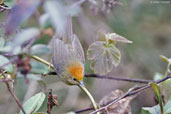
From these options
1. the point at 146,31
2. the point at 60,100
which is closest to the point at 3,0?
the point at 60,100

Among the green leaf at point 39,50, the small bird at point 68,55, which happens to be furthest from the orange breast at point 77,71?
the green leaf at point 39,50

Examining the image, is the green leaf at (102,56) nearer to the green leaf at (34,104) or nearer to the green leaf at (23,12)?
the green leaf at (34,104)

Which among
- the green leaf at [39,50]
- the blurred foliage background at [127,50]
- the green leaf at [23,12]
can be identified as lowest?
the blurred foliage background at [127,50]

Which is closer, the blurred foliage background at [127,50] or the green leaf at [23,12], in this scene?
the green leaf at [23,12]

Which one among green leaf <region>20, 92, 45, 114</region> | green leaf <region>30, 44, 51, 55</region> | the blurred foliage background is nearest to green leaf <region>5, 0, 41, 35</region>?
green leaf <region>30, 44, 51, 55</region>

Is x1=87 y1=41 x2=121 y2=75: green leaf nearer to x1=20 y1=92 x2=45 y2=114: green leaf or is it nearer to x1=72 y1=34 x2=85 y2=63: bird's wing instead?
x1=20 y1=92 x2=45 y2=114: green leaf

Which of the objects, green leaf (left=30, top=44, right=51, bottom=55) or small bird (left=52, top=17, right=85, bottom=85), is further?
small bird (left=52, top=17, right=85, bottom=85)
